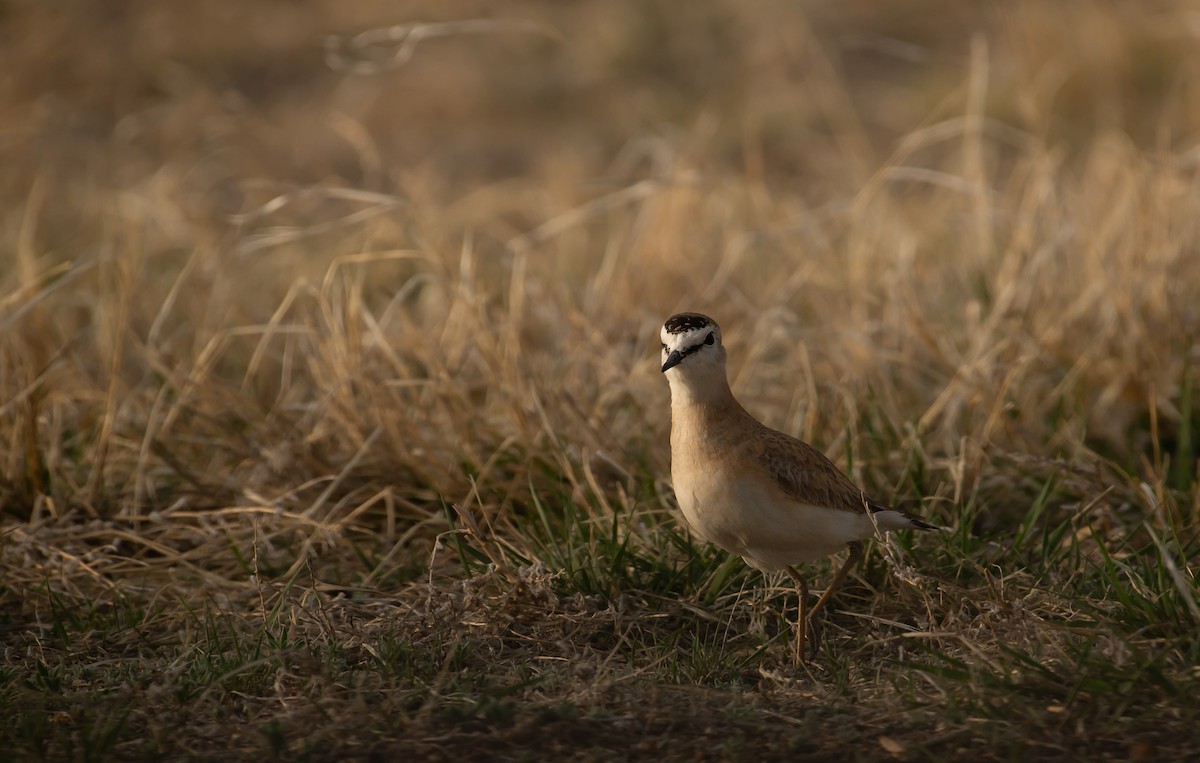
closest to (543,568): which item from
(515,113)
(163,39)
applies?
(515,113)

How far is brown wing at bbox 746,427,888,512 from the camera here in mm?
3367

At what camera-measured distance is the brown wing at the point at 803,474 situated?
11.0ft

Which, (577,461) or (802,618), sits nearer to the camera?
(802,618)

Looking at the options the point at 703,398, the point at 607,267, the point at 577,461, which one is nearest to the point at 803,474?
the point at 703,398

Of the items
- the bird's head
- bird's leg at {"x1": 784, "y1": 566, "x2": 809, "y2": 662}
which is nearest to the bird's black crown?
the bird's head

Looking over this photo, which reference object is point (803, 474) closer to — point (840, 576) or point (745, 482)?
point (745, 482)

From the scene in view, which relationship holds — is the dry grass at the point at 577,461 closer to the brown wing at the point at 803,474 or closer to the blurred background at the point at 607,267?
the blurred background at the point at 607,267

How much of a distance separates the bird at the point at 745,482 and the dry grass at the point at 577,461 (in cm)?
19

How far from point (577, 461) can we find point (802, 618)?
118 centimetres

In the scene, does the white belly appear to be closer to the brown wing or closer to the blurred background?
the brown wing

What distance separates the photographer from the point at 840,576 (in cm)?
358

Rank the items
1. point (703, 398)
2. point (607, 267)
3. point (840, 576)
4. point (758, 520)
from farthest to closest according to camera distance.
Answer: point (607, 267), point (840, 576), point (703, 398), point (758, 520)

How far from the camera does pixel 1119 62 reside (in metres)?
8.92

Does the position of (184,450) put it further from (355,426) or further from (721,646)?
(721,646)
